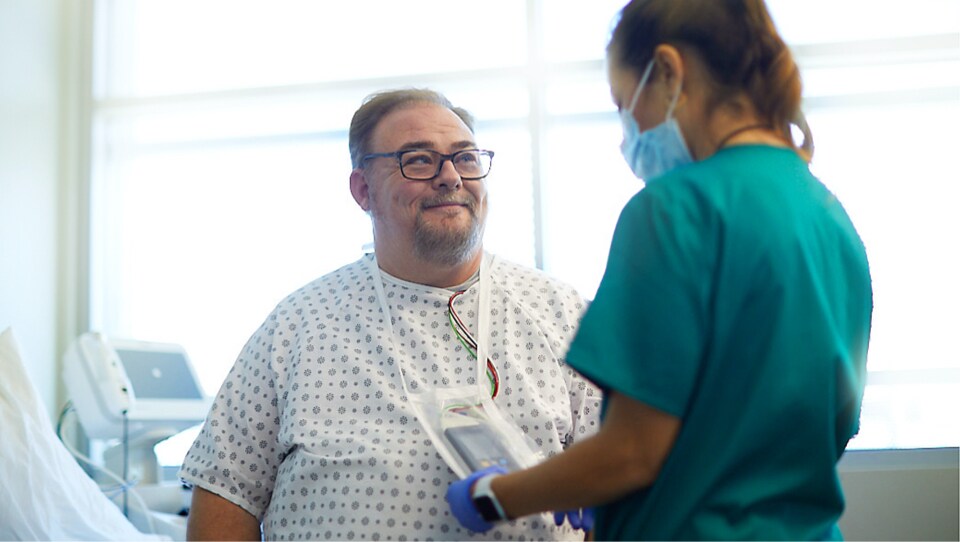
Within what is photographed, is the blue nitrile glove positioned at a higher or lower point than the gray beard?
lower

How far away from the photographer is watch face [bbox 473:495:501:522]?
3.40 feet

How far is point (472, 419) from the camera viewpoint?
1520 mm

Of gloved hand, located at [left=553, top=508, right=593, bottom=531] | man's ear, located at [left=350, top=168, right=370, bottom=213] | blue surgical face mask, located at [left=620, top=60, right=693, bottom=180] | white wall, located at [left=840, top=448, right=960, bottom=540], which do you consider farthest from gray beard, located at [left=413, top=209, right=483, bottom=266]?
white wall, located at [left=840, top=448, right=960, bottom=540]

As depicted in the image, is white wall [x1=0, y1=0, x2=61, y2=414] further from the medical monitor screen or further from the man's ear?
the man's ear

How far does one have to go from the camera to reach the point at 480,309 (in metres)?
1.77

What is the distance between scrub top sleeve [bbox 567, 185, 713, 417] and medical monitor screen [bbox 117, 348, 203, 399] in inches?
96.0

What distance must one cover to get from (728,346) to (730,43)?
31 cm

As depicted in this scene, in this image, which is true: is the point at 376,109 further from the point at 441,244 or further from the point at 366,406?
the point at 366,406

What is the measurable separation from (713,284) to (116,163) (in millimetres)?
3552

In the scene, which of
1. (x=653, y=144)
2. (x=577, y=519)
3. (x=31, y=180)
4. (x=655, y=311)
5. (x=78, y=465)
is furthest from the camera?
(x=31, y=180)

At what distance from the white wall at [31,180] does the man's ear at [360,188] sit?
6.53 feet

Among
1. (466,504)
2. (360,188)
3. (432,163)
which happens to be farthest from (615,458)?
(360,188)

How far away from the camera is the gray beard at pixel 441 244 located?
1812mm

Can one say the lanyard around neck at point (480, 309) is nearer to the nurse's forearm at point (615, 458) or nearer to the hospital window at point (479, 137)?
the nurse's forearm at point (615, 458)
